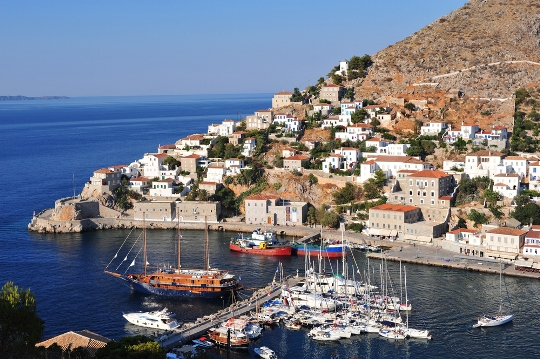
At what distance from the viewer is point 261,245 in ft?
148

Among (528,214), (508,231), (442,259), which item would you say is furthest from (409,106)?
(442,259)

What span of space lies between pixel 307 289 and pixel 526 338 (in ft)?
36.3

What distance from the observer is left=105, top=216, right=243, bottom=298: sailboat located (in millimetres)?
36312

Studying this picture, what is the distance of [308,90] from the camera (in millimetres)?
75688

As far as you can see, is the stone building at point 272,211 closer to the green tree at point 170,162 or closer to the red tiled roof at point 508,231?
the green tree at point 170,162

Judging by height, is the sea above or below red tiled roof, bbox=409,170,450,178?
below

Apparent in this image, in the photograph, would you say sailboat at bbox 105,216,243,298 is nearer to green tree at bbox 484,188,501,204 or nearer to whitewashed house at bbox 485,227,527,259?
whitewashed house at bbox 485,227,527,259

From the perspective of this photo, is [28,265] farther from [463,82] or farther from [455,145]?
[463,82]

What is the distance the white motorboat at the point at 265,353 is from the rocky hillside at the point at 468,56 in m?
44.9

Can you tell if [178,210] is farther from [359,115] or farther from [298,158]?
[359,115]

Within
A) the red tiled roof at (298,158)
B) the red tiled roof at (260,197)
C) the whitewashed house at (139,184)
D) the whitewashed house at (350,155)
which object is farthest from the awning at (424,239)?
the whitewashed house at (139,184)

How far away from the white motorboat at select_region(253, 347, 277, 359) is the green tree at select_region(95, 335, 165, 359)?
5.71 metres

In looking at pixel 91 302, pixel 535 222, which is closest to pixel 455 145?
pixel 535 222

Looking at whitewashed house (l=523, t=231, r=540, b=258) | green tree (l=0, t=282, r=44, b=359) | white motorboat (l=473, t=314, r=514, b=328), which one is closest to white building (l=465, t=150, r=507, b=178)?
whitewashed house (l=523, t=231, r=540, b=258)
